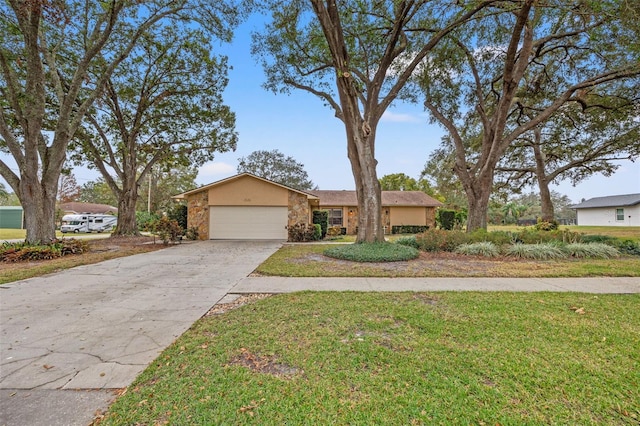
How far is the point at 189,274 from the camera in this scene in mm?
6625

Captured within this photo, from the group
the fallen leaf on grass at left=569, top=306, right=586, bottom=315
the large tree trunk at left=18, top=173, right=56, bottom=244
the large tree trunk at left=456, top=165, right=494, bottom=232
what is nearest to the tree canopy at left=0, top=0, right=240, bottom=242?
the large tree trunk at left=18, top=173, right=56, bottom=244

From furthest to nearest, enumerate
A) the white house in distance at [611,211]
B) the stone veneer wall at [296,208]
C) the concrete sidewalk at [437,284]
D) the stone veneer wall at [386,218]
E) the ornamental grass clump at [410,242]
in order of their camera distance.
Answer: the white house in distance at [611,211]
the stone veneer wall at [386,218]
the stone veneer wall at [296,208]
the ornamental grass clump at [410,242]
the concrete sidewalk at [437,284]

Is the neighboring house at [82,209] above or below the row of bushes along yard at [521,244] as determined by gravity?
above

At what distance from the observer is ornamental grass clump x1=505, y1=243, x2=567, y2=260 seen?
883 centimetres

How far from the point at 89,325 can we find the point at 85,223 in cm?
2649

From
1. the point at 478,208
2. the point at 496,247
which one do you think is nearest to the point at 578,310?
the point at 496,247

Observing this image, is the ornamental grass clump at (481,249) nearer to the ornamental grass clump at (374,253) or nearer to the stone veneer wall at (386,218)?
the ornamental grass clump at (374,253)

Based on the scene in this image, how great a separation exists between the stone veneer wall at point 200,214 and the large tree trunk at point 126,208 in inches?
149

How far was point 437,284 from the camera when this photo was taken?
5.61 meters

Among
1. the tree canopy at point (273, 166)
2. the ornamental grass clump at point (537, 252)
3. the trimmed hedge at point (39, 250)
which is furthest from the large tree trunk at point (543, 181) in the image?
the tree canopy at point (273, 166)

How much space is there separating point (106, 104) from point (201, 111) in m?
4.72

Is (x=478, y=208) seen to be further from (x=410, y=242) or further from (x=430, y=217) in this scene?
(x=430, y=217)

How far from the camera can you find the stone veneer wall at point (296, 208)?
51.5 ft

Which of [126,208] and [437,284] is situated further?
[126,208]
